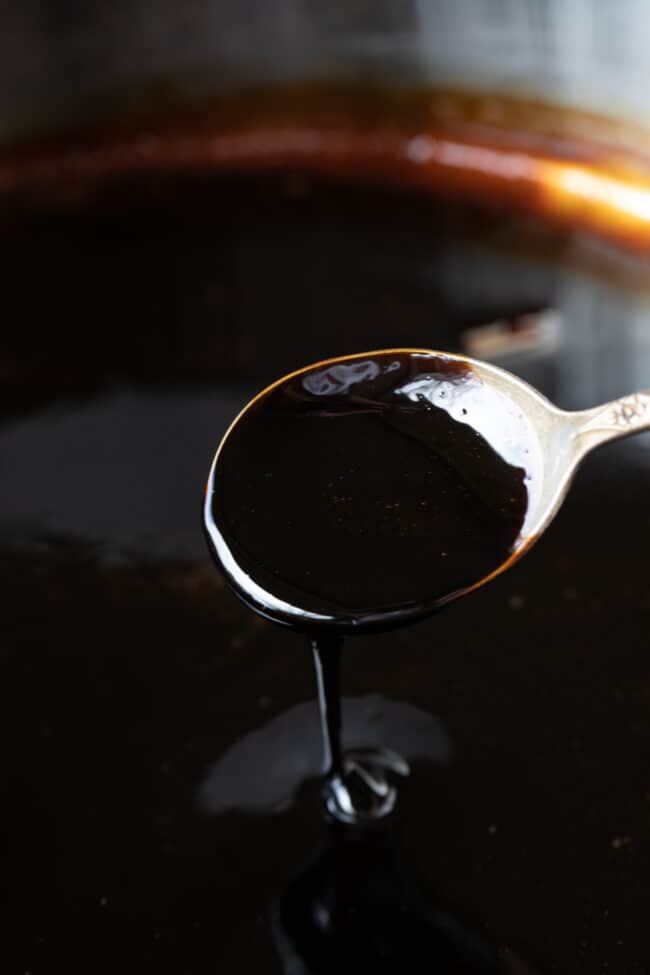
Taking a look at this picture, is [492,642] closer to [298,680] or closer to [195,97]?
[298,680]

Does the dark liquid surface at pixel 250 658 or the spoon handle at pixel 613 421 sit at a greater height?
the spoon handle at pixel 613 421

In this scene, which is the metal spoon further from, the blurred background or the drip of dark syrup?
the blurred background

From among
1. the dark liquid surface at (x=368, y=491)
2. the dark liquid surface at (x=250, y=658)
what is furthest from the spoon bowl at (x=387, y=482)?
the dark liquid surface at (x=250, y=658)

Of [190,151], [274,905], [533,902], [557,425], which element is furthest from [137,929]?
[190,151]

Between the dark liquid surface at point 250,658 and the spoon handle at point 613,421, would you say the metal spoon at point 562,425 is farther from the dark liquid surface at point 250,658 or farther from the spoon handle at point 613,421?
the dark liquid surface at point 250,658
